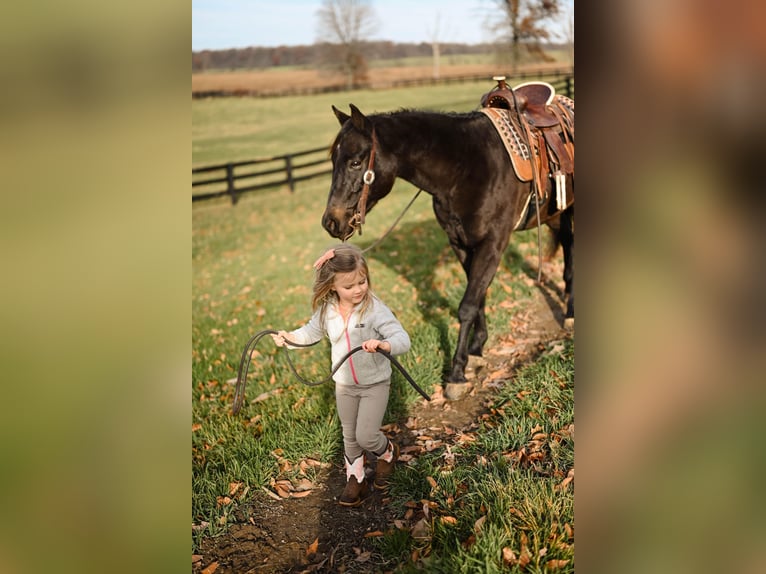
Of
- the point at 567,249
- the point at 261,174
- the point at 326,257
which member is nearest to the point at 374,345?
the point at 326,257

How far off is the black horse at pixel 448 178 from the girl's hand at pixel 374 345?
128 centimetres

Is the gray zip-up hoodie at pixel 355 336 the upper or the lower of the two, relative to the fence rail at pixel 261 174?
lower

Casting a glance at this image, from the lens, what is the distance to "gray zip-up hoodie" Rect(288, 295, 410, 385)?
3467 millimetres

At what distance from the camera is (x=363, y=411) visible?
3580mm

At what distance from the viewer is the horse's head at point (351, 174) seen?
166 inches

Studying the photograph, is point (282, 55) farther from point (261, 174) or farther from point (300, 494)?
point (300, 494)

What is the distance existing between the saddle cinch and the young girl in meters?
2.15

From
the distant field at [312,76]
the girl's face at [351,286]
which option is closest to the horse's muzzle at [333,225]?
the girl's face at [351,286]

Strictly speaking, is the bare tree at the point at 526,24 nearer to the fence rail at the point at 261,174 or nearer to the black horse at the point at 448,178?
the fence rail at the point at 261,174
